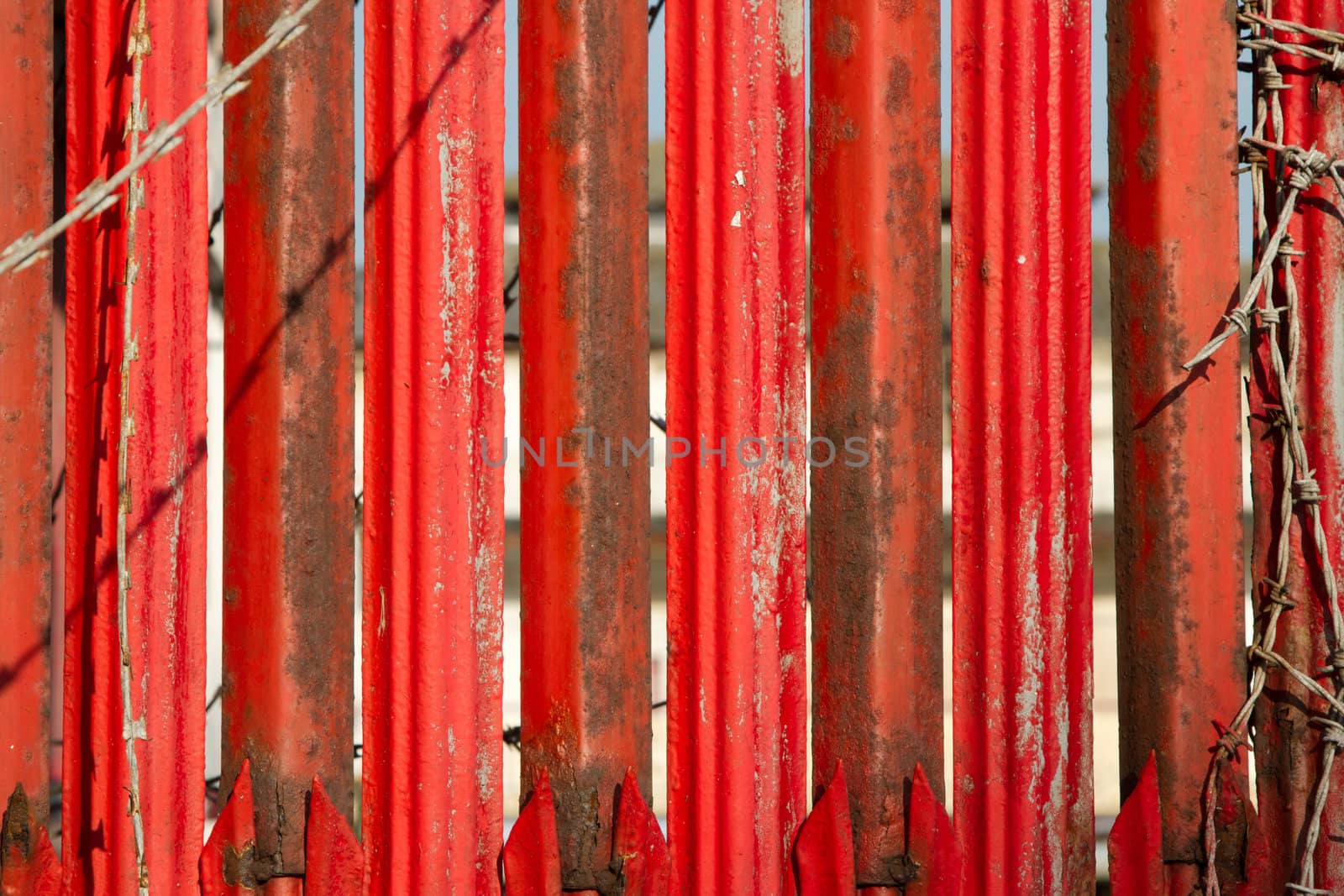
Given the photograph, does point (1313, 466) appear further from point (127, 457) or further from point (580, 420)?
point (127, 457)

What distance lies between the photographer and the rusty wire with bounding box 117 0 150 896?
Result: 1813mm

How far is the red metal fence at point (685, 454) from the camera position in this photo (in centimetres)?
199

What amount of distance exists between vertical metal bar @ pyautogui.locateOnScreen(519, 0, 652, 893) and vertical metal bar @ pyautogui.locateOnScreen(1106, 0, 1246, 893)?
3.26 ft

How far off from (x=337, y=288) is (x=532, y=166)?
0.44 meters

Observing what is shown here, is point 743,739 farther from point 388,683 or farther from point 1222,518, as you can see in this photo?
point 1222,518

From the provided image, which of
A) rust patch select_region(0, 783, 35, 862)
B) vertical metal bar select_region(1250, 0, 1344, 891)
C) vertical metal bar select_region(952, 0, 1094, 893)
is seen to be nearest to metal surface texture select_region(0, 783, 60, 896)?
rust patch select_region(0, 783, 35, 862)

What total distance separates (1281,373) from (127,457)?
219 centimetres

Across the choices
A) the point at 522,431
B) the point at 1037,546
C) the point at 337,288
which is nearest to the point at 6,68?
the point at 337,288

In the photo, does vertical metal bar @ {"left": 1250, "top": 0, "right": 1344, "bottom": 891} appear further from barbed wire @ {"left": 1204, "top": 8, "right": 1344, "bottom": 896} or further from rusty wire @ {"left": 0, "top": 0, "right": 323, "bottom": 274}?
rusty wire @ {"left": 0, "top": 0, "right": 323, "bottom": 274}

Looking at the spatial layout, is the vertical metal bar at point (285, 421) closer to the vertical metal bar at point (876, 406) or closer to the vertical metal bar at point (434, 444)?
the vertical metal bar at point (434, 444)

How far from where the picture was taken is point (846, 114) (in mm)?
2047

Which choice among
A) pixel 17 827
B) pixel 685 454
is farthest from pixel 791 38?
pixel 17 827

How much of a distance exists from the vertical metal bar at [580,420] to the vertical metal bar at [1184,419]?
0.99 metres

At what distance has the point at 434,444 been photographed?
77.9 inches
